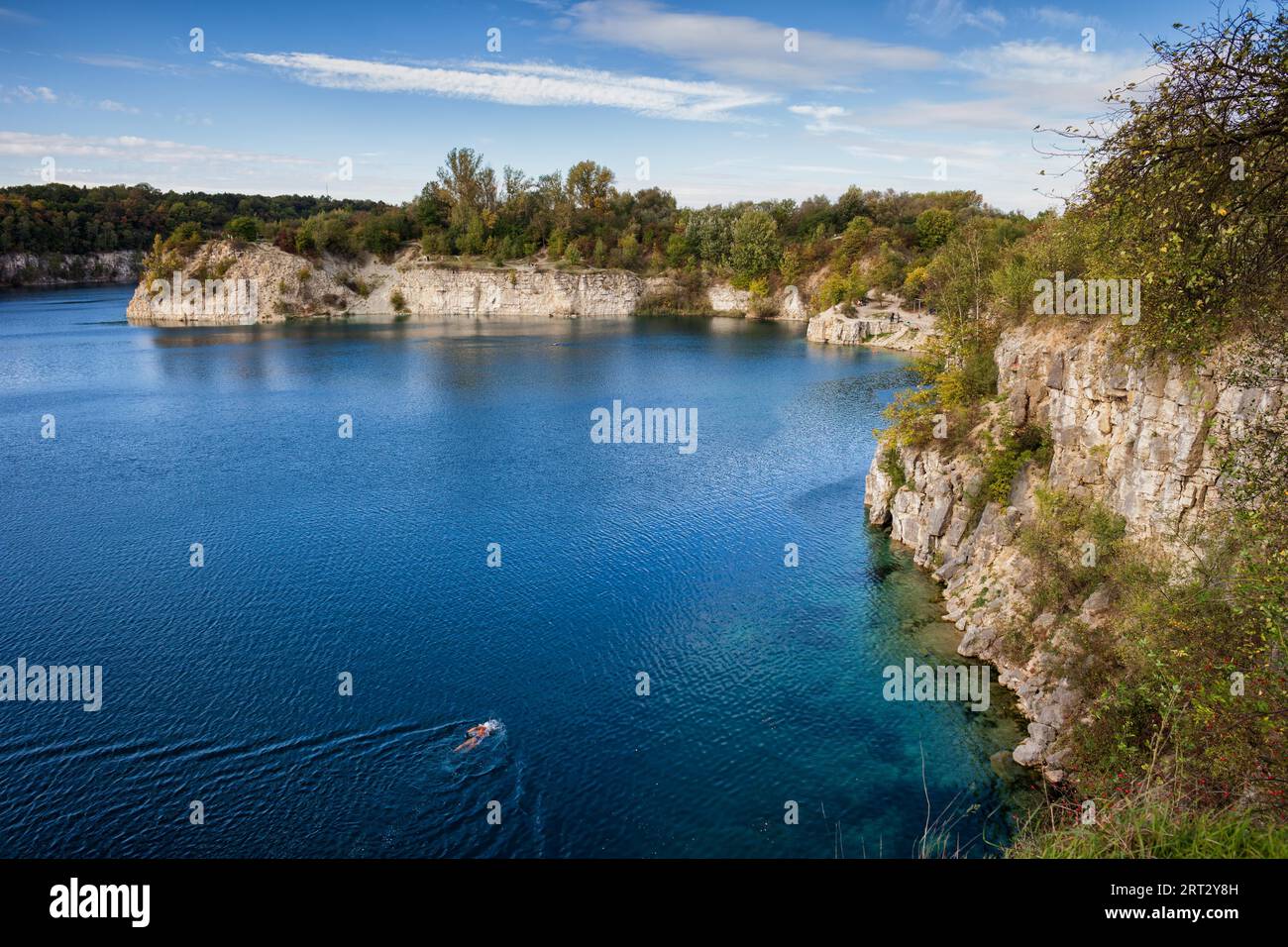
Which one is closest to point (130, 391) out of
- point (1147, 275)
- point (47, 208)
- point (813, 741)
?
point (813, 741)

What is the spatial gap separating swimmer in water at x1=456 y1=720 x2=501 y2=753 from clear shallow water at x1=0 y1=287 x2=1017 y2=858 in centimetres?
39

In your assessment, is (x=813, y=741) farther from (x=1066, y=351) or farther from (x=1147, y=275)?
(x=1066, y=351)

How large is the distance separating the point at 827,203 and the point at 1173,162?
14478 cm

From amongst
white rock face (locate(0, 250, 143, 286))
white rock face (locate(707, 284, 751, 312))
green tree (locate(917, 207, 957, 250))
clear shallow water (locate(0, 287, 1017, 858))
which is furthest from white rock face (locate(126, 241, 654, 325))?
white rock face (locate(0, 250, 143, 286))

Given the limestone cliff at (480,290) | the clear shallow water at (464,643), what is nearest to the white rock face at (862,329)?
the limestone cliff at (480,290)

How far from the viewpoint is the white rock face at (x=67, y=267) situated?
173625mm

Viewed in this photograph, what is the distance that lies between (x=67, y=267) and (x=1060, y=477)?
8584 inches

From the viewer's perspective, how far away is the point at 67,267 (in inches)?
7264

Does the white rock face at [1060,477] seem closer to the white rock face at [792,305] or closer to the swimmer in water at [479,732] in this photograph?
the swimmer in water at [479,732]

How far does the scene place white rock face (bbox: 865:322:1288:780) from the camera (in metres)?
23.2

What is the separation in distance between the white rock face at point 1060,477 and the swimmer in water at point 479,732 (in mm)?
15454

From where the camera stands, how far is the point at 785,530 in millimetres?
40094

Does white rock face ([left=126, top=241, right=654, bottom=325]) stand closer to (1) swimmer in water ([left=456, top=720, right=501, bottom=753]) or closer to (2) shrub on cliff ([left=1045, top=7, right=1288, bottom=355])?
(1) swimmer in water ([left=456, top=720, right=501, bottom=753])

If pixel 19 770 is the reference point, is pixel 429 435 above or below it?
above
